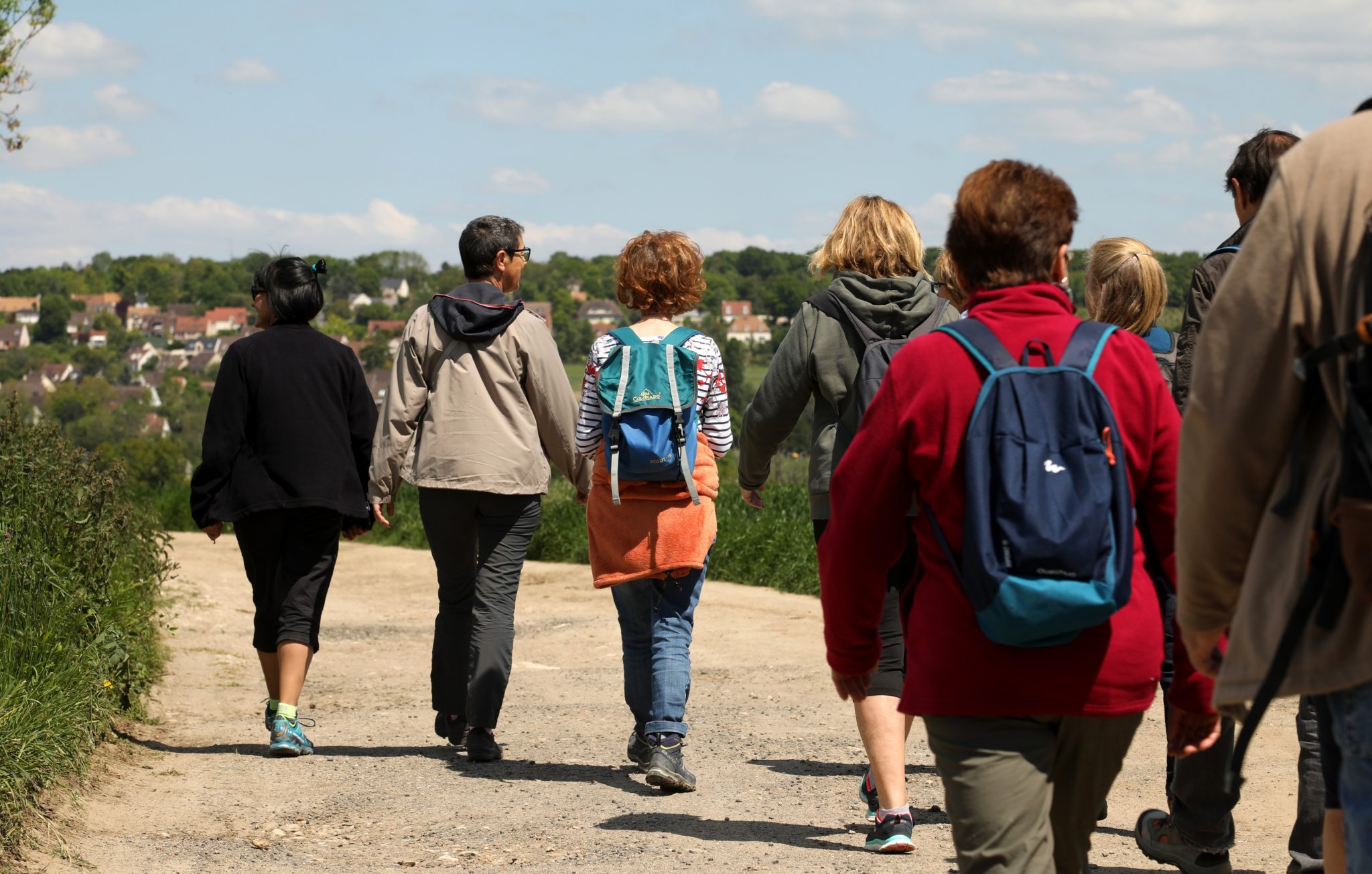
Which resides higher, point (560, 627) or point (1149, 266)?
point (1149, 266)

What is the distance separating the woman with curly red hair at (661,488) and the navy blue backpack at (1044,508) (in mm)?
2846

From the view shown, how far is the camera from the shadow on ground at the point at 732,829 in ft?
16.6

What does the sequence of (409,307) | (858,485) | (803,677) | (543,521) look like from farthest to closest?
(409,307) < (543,521) < (803,677) < (858,485)

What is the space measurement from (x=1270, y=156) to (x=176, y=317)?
145539 millimetres

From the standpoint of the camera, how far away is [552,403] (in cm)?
643

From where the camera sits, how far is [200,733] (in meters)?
6.98

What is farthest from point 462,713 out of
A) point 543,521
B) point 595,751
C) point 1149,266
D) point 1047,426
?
point 543,521

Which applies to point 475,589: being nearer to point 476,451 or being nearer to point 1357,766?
point 476,451

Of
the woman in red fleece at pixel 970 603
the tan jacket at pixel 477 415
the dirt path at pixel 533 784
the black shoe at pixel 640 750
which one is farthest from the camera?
the tan jacket at pixel 477 415

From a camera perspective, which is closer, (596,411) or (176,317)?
(596,411)

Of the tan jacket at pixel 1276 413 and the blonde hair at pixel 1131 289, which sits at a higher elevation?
the blonde hair at pixel 1131 289

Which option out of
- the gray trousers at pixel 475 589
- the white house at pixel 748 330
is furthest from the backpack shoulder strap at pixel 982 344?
the white house at pixel 748 330

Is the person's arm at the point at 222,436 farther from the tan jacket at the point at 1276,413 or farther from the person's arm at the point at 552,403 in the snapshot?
the tan jacket at the point at 1276,413

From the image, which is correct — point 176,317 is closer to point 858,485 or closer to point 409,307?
point 409,307
